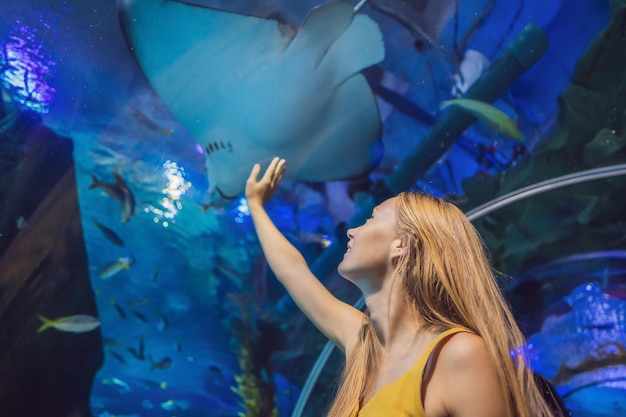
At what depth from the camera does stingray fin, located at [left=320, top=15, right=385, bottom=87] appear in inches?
168

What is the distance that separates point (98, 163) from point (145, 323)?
4.51 ft

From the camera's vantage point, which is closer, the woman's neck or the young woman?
the young woman

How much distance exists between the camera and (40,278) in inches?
152

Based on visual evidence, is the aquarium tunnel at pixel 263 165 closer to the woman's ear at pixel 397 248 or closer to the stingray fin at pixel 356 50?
the stingray fin at pixel 356 50

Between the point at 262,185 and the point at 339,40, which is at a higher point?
the point at 339,40

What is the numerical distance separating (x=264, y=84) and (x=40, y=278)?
2.29 metres

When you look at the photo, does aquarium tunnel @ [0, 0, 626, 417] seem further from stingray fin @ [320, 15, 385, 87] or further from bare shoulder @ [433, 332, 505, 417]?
bare shoulder @ [433, 332, 505, 417]

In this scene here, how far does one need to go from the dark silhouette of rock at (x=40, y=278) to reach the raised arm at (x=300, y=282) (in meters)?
2.18

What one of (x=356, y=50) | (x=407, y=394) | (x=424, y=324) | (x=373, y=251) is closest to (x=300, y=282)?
(x=373, y=251)

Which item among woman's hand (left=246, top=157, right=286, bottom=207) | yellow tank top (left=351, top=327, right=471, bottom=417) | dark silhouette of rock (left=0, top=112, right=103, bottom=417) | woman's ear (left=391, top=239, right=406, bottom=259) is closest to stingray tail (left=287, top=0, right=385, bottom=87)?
woman's hand (left=246, top=157, right=286, bottom=207)

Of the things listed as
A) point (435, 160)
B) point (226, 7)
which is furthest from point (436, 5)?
point (226, 7)

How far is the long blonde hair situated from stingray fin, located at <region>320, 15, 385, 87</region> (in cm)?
261

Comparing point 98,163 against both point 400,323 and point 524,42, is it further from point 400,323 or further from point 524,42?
point 524,42

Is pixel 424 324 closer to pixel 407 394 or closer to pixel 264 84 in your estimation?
pixel 407 394
